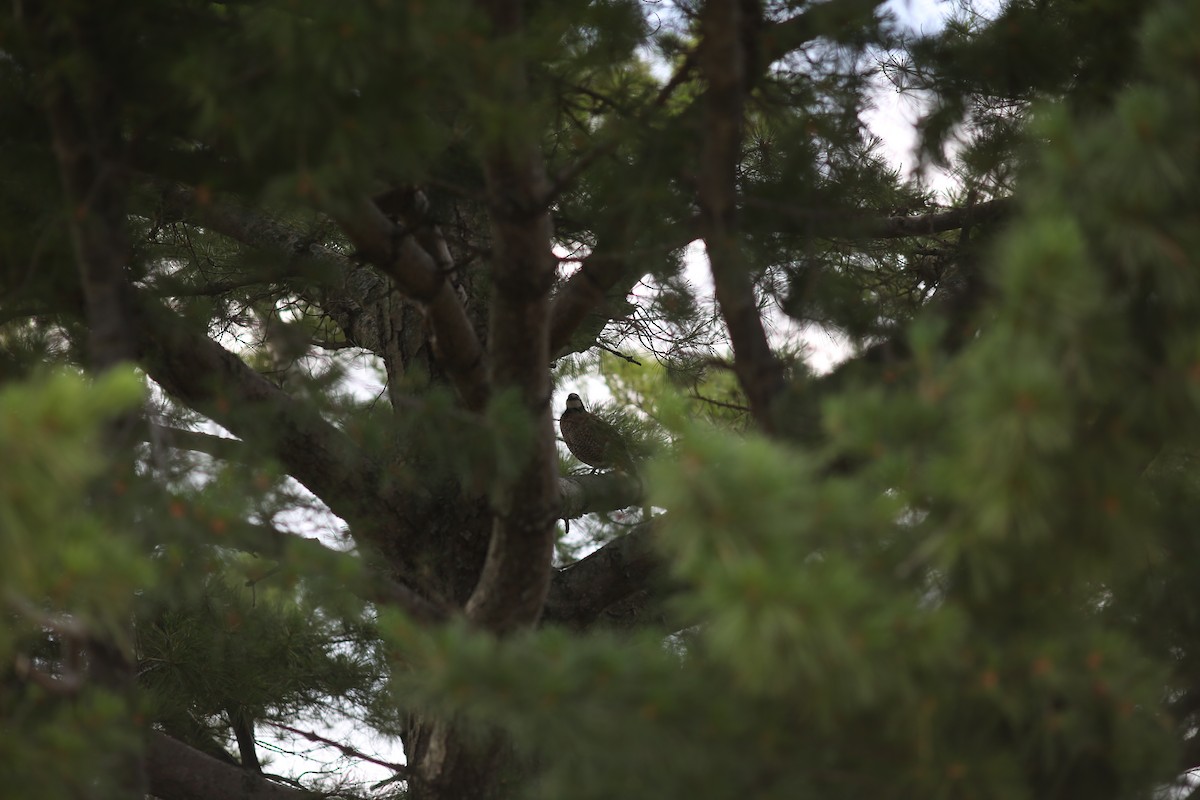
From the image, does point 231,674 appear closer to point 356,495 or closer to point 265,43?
point 356,495

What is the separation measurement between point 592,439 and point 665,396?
230 centimetres

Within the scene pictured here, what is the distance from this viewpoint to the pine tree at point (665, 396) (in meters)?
1.21

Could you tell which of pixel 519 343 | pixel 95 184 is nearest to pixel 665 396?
pixel 519 343

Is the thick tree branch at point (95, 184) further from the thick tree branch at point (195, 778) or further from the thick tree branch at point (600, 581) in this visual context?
the thick tree branch at point (600, 581)

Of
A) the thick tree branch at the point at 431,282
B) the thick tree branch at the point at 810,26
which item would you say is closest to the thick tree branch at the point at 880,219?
the thick tree branch at the point at 810,26

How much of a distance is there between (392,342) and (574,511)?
2.95 feet

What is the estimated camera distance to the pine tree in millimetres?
1210

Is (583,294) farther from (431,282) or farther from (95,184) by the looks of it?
(95,184)

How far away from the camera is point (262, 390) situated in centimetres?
265

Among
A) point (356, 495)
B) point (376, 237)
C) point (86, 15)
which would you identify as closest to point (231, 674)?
point (356, 495)

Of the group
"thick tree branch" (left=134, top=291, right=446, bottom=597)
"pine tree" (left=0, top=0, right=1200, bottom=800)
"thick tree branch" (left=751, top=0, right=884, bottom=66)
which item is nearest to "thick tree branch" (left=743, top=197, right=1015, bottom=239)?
"pine tree" (left=0, top=0, right=1200, bottom=800)

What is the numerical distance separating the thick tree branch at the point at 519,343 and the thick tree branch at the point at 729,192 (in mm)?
321

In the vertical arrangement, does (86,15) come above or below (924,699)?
above

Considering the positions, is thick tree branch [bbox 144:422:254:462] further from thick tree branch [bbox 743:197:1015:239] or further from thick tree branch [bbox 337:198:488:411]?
thick tree branch [bbox 743:197:1015:239]
